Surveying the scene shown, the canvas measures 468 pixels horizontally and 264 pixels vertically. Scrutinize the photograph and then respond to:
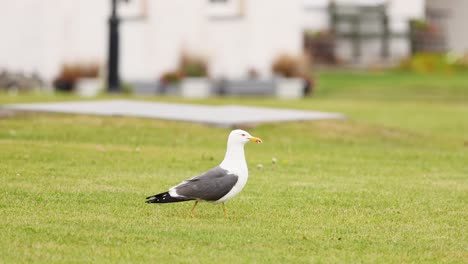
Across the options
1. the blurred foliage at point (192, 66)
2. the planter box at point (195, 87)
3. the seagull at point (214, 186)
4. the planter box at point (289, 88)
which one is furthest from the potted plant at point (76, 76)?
the seagull at point (214, 186)

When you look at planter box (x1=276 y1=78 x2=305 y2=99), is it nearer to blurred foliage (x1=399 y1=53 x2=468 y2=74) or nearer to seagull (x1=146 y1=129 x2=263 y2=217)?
blurred foliage (x1=399 y1=53 x2=468 y2=74)

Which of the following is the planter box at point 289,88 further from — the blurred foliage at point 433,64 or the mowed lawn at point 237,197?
the mowed lawn at point 237,197

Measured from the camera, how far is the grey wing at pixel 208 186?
1187cm

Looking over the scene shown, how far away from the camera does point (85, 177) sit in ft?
50.2

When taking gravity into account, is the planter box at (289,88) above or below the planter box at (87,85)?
above

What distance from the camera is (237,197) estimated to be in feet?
45.9

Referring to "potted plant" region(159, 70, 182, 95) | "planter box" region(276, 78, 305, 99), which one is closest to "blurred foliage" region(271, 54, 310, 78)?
"planter box" region(276, 78, 305, 99)

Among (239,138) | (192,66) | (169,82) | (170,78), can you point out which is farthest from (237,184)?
(192,66)

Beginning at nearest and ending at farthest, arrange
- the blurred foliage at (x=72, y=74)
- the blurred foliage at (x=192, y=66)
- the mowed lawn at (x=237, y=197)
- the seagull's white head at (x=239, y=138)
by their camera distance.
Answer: the mowed lawn at (x=237, y=197) → the seagull's white head at (x=239, y=138) → the blurred foliage at (x=192, y=66) → the blurred foliage at (x=72, y=74)

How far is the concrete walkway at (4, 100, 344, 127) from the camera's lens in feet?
74.2

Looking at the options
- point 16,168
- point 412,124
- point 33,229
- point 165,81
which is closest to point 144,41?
point 165,81

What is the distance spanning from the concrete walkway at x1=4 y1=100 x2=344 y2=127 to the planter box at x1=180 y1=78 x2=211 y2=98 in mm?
11860

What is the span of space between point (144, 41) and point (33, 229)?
31.0 m

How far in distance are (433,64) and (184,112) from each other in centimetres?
2596
